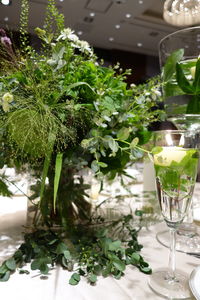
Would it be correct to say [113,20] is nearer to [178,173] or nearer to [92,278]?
[178,173]

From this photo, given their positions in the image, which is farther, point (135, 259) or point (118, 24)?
point (118, 24)

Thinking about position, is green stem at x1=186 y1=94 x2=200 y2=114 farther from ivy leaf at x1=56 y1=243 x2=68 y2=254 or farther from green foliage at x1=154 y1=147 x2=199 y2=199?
ivy leaf at x1=56 y1=243 x2=68 y2=254

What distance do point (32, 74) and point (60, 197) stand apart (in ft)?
0.92

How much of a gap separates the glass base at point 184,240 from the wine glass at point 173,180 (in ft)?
0.38

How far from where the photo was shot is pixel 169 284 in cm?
43

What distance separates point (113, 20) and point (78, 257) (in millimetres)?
3804

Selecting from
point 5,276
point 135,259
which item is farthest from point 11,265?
point 135,259

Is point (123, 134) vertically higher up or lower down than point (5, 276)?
higher up

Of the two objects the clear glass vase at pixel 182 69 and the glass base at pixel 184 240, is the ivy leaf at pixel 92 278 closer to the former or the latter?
the glass base at pixel 184 240

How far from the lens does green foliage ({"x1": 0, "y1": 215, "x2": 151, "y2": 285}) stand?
0.45m

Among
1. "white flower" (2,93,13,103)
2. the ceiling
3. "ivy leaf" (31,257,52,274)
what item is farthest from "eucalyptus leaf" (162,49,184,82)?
the ceiling

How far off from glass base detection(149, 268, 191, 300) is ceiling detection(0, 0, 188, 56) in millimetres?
3058

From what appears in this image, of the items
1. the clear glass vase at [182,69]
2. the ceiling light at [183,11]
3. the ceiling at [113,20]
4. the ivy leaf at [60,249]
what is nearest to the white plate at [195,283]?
the ivy leaf at [60,249]

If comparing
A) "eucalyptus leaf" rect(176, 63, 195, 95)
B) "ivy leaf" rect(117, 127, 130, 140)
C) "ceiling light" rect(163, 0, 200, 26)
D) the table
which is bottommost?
Answer: the table
